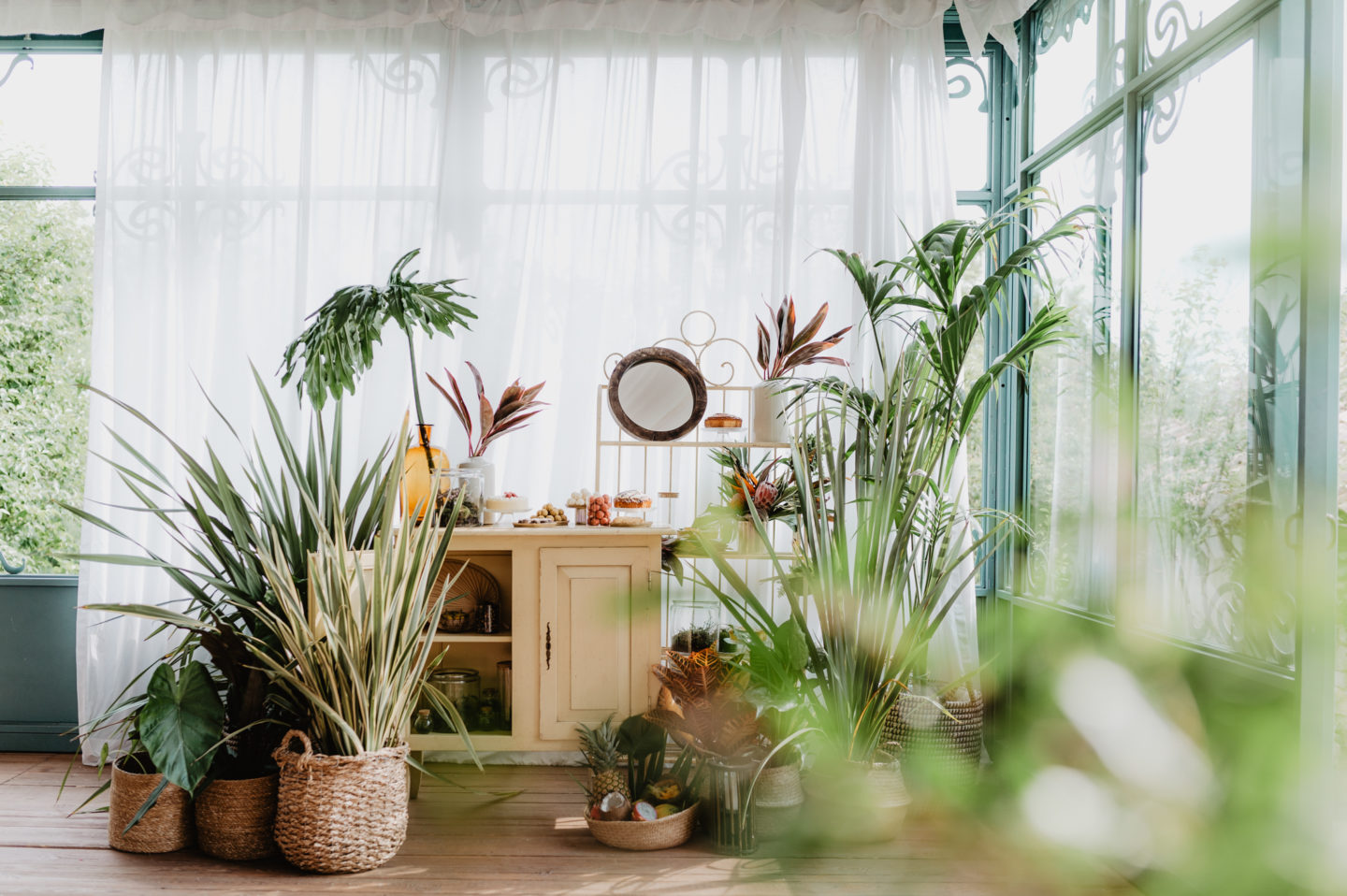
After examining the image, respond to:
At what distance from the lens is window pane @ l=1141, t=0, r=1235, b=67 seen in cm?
231

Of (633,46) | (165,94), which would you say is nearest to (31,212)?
(165,94)

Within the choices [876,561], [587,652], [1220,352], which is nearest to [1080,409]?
[1220,352]

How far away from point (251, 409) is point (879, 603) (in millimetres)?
2430

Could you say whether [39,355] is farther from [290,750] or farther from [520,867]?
[520,867]

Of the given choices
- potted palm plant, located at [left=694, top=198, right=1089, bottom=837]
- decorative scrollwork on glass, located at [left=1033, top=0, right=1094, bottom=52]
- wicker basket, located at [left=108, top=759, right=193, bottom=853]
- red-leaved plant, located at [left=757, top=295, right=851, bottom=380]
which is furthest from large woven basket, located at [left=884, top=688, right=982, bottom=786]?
decorative scrollwork on glass, located at [left=1033, top=0, right=1094, bottom=52]

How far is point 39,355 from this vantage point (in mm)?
3514

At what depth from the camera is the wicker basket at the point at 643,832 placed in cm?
245

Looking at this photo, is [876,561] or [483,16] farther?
[483,16]

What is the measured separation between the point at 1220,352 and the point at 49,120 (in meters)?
4.32

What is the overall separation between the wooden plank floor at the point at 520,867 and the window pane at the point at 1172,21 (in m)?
2.33

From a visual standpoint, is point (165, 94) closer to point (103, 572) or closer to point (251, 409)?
point (251, 409)

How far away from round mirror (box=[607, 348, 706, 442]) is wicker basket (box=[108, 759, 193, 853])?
1.74m

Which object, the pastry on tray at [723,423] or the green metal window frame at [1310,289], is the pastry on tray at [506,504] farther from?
the green metal window frame at [1310,289]

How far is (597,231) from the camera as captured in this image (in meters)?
3.36
